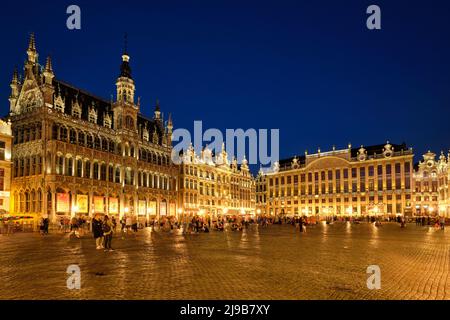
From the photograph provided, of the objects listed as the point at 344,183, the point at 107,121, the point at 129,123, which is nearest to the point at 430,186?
the point at 344,183

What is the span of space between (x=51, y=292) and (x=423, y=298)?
940 centimetres

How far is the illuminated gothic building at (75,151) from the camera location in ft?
183

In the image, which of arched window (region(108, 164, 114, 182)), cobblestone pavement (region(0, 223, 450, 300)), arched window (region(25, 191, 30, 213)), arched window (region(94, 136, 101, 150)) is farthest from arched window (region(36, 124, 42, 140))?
cobblestone pavement (region(0, 223, 450, 300))

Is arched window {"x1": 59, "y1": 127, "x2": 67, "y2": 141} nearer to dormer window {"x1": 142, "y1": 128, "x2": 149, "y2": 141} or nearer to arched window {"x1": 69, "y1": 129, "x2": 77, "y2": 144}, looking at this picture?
arched window {"x1": 69, "y1": 129, "x2": 77, "y2": 144}

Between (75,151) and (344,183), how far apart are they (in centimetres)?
8033

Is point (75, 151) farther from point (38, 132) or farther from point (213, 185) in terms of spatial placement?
point (213, 185)

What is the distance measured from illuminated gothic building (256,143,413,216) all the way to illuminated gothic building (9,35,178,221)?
196 ft

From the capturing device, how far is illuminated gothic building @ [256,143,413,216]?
10744 cm

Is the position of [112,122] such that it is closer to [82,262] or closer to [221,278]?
[82,262]

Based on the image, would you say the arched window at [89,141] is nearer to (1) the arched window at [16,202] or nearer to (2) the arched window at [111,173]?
(2) the arched window at [111,173]

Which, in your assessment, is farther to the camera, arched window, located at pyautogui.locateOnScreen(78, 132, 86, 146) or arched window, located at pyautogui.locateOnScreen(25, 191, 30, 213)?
arched window, located at pyautogui.locateOnScreen(78, 132, 86, 146)

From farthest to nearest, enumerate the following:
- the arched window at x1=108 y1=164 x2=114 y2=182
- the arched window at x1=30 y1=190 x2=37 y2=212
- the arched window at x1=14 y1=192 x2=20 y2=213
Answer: the arched window at x1=108 y1=164 x2=114 y2=182
the arched window at x1=14 y1=192 x2=20 y2=213
the arched window at x1=30 y1=190 x2=37 y2=212

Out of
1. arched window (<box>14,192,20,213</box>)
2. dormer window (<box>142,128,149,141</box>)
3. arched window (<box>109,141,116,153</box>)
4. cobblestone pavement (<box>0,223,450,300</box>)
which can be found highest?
dormer window (<box>142,128,149,141</box>)

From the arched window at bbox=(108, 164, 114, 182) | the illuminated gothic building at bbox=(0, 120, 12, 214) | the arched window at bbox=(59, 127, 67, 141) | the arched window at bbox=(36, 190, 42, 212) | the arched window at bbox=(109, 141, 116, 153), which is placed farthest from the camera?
the arched window at bbox=(109, 141, 116, 153)
